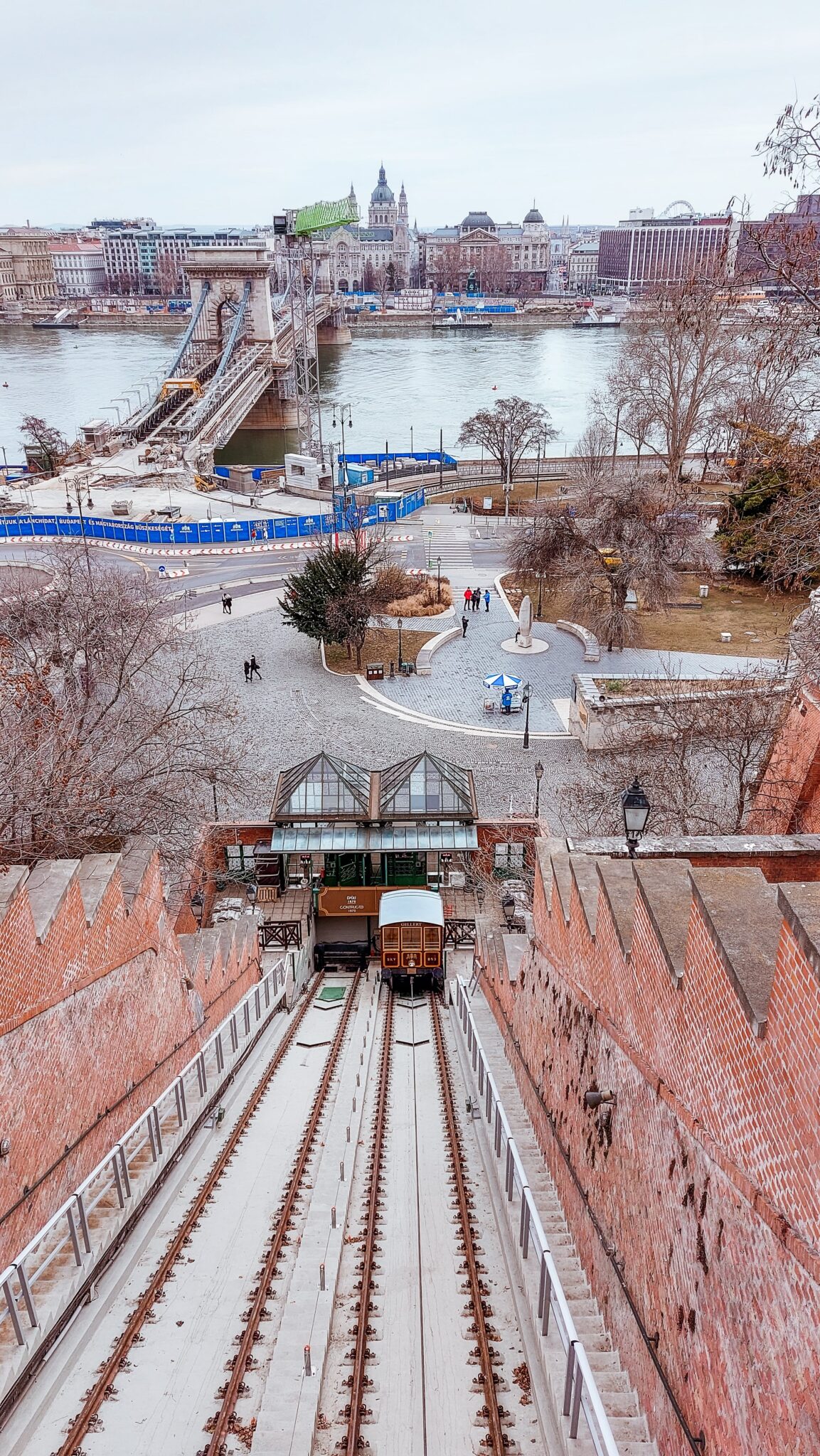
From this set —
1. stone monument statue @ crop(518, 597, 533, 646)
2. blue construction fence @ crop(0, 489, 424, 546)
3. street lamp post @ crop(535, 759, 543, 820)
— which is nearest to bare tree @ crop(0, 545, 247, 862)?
street lamp post @ crop(535, 759, 543, 820)

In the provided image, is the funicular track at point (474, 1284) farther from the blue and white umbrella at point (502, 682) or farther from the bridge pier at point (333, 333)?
the bridge pier at point (333, 333)

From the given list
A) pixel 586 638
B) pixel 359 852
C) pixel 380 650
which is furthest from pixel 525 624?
pixel 359 852

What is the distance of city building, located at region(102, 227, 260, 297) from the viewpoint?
18775 centimetres

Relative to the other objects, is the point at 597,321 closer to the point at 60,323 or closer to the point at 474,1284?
the point at 60,323

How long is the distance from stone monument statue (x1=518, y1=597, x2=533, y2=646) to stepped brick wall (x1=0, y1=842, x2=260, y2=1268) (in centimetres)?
1942

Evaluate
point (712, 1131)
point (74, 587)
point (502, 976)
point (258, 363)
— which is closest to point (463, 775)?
point (502, 976)

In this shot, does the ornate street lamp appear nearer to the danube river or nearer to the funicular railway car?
the funicular railway car

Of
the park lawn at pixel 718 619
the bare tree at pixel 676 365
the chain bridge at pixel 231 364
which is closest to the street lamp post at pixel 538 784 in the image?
the park lawn at pixel 718 619

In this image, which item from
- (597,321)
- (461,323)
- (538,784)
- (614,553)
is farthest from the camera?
(597,321)

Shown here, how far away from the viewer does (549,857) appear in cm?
878

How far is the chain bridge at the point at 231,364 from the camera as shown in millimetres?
68000

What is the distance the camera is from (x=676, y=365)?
47.6 m

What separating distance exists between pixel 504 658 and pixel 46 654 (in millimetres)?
13113

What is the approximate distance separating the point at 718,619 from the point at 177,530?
960 inches
